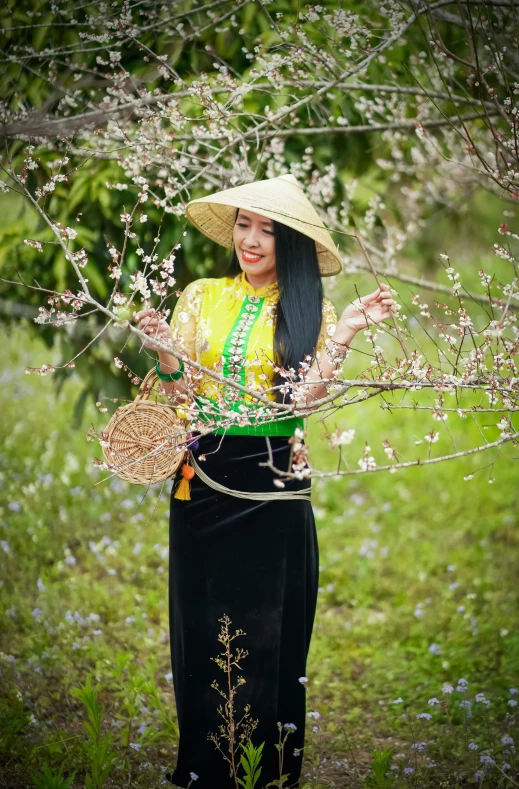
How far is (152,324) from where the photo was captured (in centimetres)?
255

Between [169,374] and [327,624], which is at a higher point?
[169,374]

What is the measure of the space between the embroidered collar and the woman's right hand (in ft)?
1.47

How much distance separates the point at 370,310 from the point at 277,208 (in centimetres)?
50

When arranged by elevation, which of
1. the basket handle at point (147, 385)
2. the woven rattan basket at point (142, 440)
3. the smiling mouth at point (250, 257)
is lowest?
the woven rattan basket at point (142, 440)

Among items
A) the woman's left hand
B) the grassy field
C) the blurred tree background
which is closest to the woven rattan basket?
the blurred tree background

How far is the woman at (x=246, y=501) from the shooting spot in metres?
2.79

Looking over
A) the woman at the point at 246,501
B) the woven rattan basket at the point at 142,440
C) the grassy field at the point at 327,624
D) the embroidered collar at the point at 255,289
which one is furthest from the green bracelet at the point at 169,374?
the grassy field at the point at 327,624

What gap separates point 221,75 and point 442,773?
3.00 m

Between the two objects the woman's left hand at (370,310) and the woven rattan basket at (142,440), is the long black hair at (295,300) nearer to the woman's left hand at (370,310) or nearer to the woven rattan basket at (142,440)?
the woman's left hand at (370,310)

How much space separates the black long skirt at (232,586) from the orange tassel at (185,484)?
27 mm

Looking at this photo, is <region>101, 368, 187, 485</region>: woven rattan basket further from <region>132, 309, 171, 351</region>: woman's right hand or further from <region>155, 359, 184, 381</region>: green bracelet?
<region>132, 309, 171, 351</region>: woman's right hand

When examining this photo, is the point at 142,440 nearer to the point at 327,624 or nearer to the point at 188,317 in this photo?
the point at 188,317

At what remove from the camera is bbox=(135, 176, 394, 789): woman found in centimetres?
279

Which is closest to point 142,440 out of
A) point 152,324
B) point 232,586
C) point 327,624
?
point 152,324
